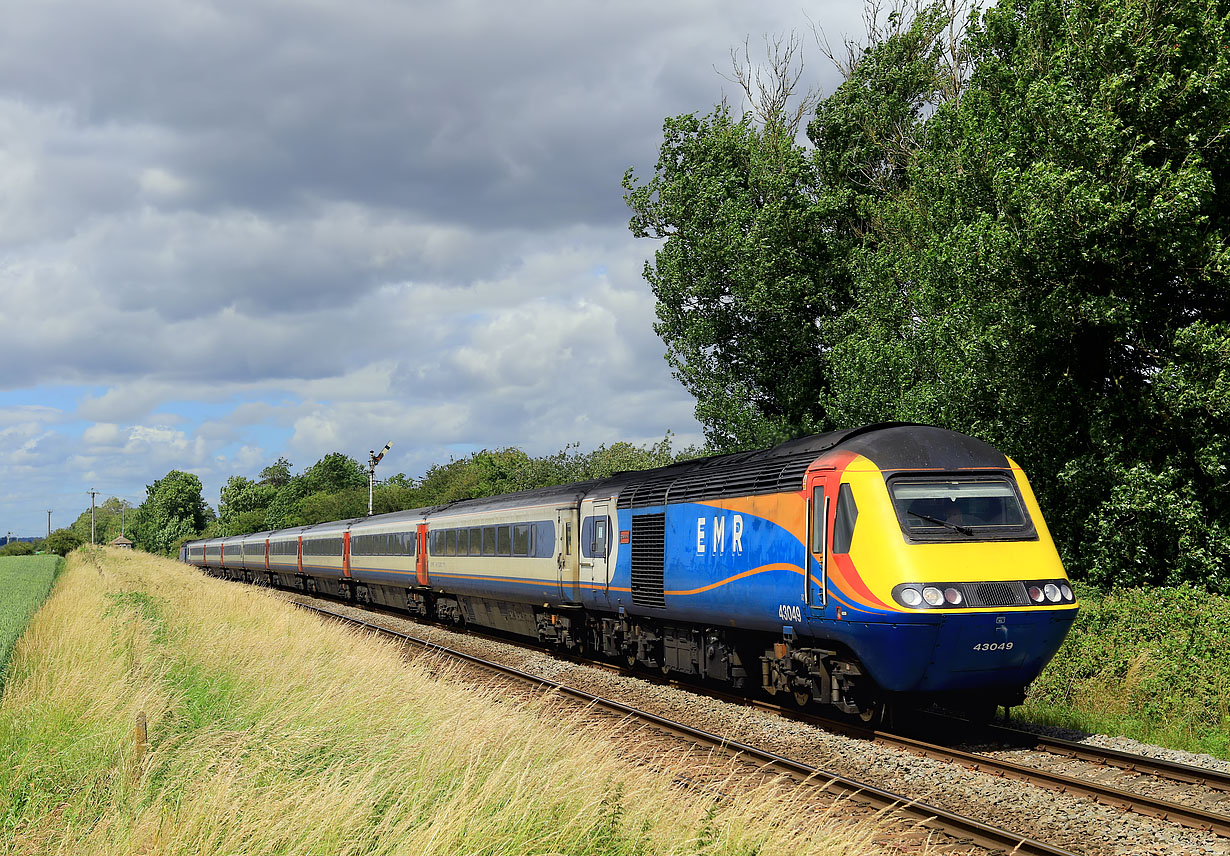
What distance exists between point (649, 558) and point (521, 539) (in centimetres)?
665

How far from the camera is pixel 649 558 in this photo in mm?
16672

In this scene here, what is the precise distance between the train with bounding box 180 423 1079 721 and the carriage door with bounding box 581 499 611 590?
5cm

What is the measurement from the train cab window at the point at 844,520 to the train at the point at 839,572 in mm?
18

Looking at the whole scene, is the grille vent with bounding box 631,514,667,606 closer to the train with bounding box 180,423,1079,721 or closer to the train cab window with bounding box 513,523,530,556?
the train with bounding box 180,423,1079,721


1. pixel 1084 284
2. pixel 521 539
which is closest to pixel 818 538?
pixel 1084 284

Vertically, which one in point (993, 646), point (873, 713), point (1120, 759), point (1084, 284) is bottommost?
point (1120, 759)

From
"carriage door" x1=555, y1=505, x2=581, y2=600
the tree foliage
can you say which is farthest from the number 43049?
"carriage door" x1=555, y1=505, x2=581, y2=600

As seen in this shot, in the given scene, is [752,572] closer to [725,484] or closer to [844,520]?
[725,484]

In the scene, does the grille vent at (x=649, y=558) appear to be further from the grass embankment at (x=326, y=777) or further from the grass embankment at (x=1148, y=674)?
the grass embankment at (x=1148, y=674)

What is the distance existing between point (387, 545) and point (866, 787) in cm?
2698

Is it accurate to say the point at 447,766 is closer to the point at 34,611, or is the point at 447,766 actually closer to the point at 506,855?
the point at 506,855

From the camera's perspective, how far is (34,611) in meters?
26.8

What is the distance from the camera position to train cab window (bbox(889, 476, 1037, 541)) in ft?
36.6

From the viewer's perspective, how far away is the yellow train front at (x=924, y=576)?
10750 millimetres
